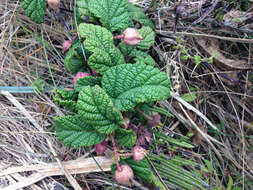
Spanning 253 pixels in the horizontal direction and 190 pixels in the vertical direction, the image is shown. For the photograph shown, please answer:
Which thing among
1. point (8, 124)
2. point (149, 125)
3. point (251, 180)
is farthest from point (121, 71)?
point (251, 180)

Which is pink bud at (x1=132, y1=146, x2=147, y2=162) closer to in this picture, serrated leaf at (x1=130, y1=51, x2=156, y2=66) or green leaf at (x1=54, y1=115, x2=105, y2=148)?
green leaf at (x1=54, y1=115, x2=105, y2=148)

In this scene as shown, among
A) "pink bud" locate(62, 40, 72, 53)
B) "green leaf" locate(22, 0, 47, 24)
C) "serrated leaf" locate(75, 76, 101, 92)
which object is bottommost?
"serrated leaf" locate(75, 76, 101, 92)

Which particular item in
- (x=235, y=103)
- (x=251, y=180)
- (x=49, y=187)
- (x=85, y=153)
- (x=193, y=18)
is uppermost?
(x=193, y=18)

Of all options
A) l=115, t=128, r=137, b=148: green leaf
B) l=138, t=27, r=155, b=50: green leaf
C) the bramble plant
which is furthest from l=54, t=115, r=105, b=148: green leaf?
Answer: l=138, t=27, r=155, b=50: green leaf

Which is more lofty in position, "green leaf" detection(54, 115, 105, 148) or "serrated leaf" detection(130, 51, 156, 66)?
"serrated leaf" detection(130, 51, 156, 66)

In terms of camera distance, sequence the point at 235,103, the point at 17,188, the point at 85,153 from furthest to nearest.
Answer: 1. the point at 235,103
2. the point at 85,153
3. the point at 17,188

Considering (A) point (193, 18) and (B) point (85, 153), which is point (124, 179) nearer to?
(B) point (85, 153)
